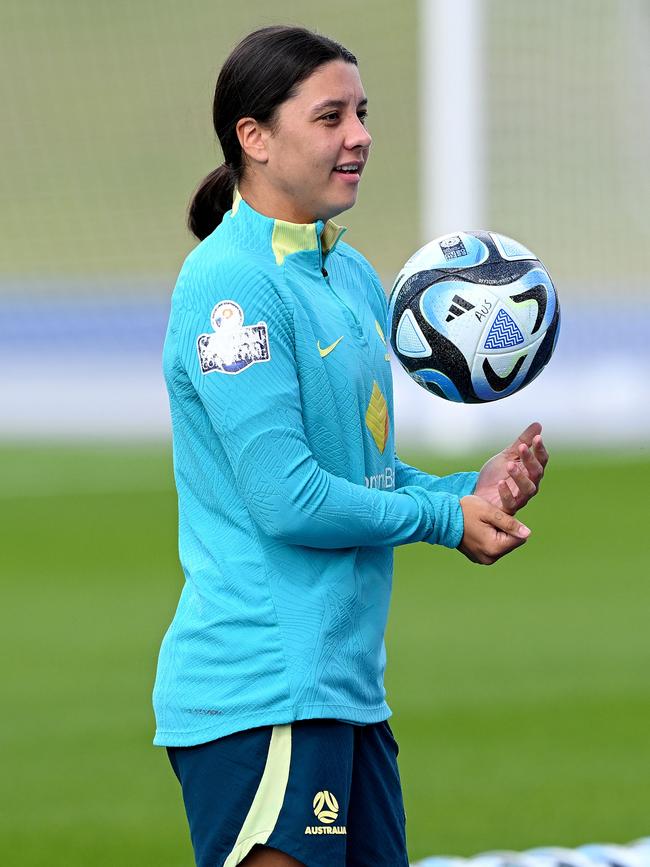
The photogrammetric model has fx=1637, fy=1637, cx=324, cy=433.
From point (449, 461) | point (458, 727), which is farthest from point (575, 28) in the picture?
point (458, 727)

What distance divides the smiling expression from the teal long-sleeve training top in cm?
6

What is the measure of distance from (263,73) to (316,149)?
18 centimetres

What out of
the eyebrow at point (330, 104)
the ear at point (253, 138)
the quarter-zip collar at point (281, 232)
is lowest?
the quarter-zip collar at point (281, 232)

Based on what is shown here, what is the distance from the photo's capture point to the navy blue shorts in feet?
9.57

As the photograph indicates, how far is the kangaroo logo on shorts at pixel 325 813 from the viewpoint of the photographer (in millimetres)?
2926

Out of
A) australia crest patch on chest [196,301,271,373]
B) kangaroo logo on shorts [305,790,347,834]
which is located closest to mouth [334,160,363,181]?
australia crest patch on chest [196,301,271,373]

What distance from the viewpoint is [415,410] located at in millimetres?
18062

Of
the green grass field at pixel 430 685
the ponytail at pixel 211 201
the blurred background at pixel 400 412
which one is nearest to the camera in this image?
the ponytail at pixel 211 201

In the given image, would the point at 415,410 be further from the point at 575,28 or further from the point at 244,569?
the point at 244,569

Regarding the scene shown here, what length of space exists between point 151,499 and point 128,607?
4881mm

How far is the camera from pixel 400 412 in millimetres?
18266

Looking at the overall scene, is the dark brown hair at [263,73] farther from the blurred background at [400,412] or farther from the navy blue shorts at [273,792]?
the blurred background at [400,412]

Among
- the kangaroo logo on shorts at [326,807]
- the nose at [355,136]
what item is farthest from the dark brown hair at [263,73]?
the kangaroo logo on shorts at [326,807]

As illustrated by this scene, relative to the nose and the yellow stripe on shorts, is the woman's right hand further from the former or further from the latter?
the nose
